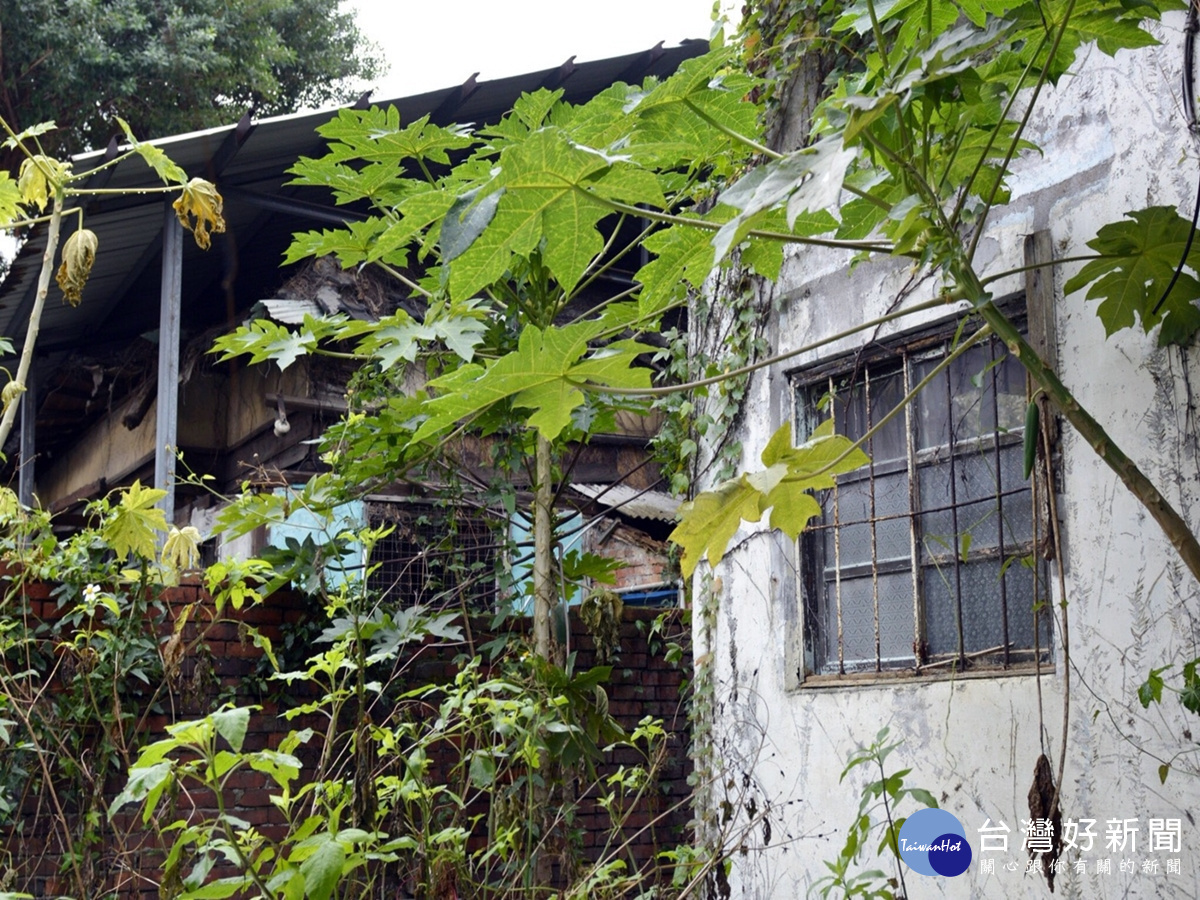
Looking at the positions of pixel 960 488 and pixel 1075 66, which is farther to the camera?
pixel 960 488

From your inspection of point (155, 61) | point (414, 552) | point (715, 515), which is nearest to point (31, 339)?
point (715, 515)

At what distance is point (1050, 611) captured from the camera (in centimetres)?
330

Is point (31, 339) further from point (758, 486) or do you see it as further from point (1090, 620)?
point (1090, 620)

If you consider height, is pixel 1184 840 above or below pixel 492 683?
below

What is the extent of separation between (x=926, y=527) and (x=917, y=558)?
107 millimetres

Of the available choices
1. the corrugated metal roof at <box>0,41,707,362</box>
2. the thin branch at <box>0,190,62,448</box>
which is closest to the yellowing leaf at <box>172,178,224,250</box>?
the thin branch at <box>0,190,62,448</box>

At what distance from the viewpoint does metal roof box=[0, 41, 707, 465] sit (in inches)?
285

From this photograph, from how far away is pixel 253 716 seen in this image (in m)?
5.47

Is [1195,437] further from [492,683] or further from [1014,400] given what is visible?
[492,683]

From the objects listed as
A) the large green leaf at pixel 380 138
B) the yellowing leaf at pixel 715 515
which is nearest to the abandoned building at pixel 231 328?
the large green leaf at pixel 380 138

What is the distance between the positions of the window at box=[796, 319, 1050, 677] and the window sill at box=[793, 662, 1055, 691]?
0.12 ft

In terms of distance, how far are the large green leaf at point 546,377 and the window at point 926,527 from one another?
53.8 inches

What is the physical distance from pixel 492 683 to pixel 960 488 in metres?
1.71

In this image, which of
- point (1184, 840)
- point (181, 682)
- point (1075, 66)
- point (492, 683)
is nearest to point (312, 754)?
point (181, 682)
